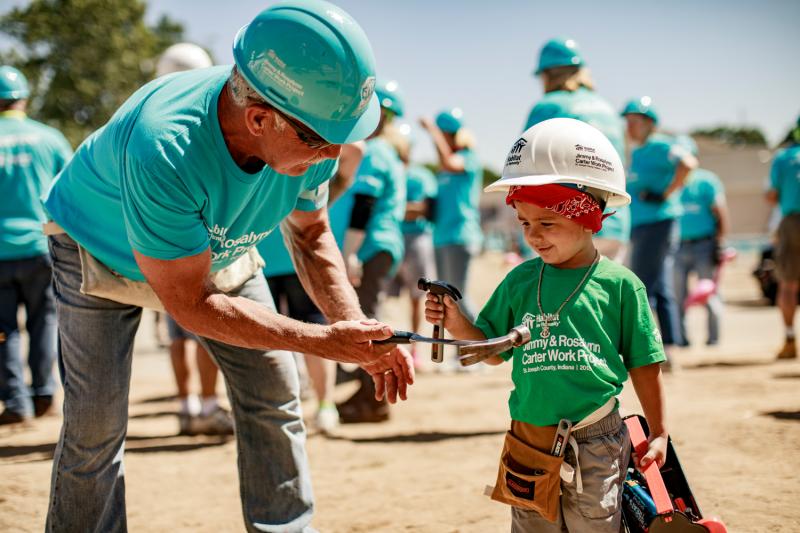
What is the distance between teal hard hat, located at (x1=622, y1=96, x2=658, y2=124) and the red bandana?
4899mm

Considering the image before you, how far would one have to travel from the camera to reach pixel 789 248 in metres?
7.33

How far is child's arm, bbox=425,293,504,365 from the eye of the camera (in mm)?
2600

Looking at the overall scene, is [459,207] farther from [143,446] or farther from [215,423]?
[143,446]

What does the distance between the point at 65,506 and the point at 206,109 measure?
145 cm

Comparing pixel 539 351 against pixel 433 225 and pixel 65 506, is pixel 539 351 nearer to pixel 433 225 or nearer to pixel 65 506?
pixel 65 506

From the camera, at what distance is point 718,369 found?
23.8 ft

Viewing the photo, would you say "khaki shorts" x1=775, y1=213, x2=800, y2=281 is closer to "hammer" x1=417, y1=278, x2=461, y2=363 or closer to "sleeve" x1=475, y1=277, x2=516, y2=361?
"sleeve" x1=475, y1=277, x2=516, y2=361

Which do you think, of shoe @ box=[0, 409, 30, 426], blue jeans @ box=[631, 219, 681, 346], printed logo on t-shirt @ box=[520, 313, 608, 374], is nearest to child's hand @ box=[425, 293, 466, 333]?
printed logo on t-shirt @ box=[520, 313, 608, 374]

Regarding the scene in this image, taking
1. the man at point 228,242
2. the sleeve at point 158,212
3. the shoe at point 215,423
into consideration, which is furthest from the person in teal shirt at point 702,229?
the sleeve at point 158,212

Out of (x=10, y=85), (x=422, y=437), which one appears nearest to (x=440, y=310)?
(x=422, y=437)

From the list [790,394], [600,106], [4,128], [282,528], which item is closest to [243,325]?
[282,528]

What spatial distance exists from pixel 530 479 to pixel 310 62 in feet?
4.83

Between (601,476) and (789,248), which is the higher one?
(789,248)

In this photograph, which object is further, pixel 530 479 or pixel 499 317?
pixel 499 317
